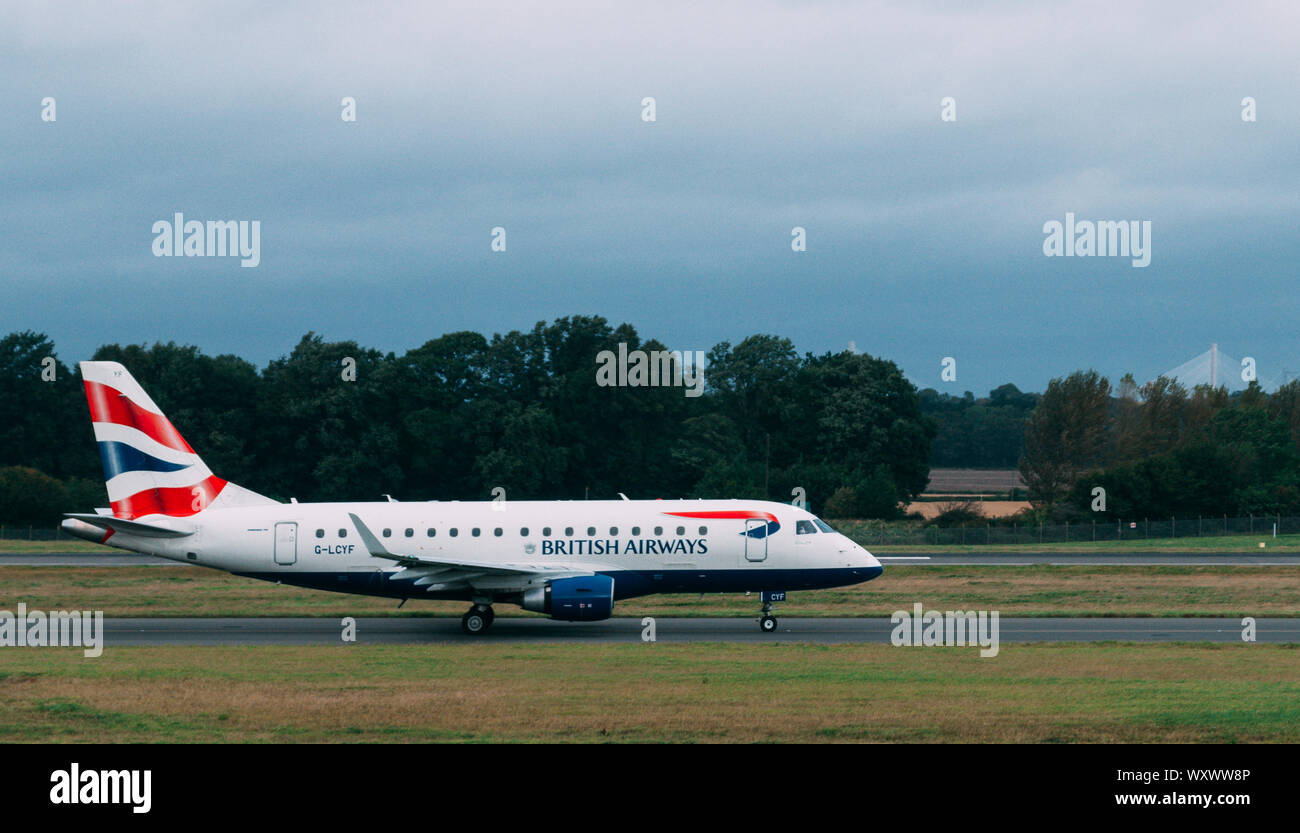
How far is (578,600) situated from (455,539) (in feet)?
16.1

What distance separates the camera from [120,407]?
38438 millimetres

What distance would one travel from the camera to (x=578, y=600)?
3478 cm

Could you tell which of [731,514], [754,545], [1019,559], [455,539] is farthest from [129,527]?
[1019,559]

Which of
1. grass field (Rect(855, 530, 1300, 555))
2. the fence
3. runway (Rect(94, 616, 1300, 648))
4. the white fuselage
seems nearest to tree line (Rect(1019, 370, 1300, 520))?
the fence

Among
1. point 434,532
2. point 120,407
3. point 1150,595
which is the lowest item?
point 1150,595

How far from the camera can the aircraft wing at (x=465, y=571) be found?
1387 inches

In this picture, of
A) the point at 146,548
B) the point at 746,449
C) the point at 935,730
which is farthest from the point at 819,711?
the point at 746,449

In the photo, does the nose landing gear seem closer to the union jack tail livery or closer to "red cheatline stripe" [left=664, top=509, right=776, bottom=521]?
"red cheatline stripe" [left=664, top=509, right=776, bottom=521]

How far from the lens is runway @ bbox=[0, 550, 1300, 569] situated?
2461 inches

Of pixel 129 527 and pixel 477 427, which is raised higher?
pixel 477 427

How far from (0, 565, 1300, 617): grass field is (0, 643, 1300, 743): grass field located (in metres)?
10.8

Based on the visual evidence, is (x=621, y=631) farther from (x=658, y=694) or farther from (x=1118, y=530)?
(x=1118, y=530)
